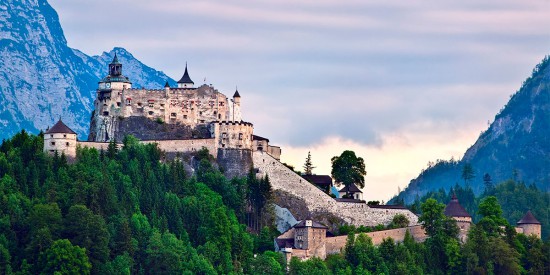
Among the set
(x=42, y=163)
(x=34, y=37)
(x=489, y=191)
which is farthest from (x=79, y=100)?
(x=42, y=163)

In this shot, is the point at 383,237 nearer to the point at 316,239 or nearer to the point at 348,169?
the point at 316,239

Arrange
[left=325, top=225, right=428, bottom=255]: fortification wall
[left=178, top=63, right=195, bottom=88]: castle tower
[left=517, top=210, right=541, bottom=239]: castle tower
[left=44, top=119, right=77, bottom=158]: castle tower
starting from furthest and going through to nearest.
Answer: [left=517, top=210, right=541, bottom=239]: castle tower → [left=178, top=63, right=195, bottom=88]: castle tower → [left=44, top=119, right=77, bottom=158]: castle tower → [left=325, top=225, right=428, bottom=255]: fortification wall

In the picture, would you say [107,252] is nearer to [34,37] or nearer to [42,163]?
[42,163]

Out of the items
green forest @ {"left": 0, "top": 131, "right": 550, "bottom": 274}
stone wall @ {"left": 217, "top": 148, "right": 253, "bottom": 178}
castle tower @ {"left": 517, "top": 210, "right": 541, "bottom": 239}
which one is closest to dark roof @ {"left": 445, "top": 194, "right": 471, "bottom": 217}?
green forest @ {"left": 0, "top": 131, "right": 550, "bottom": 274}

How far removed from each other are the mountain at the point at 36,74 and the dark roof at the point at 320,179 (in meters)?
54.9

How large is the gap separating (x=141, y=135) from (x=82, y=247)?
65.0ft

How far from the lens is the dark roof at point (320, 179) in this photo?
5069 inches

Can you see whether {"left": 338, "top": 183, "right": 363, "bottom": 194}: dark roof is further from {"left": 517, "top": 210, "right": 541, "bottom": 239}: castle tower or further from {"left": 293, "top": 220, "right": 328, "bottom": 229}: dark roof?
{"left": 517, "top": 210, "right": 541, "bottom": 239}: castle tower

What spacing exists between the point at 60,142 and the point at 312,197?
2111 cm

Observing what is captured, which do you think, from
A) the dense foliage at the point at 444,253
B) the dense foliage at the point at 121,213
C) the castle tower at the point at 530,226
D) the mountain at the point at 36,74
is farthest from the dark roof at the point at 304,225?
the mountain at the point at 36,74

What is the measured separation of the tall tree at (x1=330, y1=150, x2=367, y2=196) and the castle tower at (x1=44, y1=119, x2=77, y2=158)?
2473cm

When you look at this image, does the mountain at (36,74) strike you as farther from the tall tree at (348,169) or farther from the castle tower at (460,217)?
the castle tower at (460,217)

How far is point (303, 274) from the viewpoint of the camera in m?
112

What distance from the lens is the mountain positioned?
579 ft
